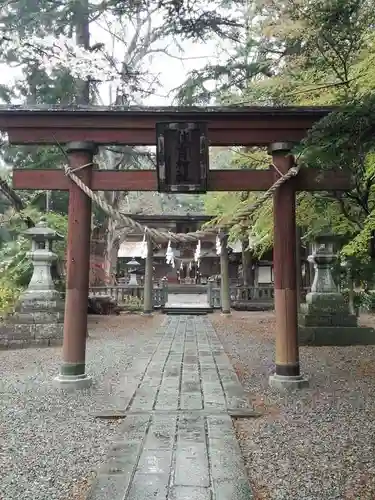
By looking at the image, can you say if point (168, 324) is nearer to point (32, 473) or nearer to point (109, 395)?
point (109, 395)

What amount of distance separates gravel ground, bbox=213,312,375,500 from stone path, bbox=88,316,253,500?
0.62ft

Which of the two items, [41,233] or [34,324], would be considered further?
[41,233]

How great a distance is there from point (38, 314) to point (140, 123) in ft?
19.9

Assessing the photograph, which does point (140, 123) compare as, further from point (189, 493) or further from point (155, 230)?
point (189, 493)

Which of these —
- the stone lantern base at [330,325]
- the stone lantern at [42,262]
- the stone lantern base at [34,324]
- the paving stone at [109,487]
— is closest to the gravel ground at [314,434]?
the paving stone at [109,487]

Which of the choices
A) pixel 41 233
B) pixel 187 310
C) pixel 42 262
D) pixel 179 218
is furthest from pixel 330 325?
pixel 187 310

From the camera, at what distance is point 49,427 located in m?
4.65

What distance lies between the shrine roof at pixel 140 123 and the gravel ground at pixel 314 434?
3.41 metres

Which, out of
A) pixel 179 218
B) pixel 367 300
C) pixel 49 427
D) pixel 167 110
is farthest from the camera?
pixel 367 300

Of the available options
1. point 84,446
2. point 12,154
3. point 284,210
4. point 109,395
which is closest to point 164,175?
point 284,210

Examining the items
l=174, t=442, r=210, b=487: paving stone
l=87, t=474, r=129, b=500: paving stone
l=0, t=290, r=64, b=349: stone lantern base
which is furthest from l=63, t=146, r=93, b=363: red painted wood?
l=0, t=290, r=64, b=349: stone lantern base

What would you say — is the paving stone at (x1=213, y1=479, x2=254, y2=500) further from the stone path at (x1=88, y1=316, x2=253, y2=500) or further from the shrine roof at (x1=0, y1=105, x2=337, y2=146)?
the shrine roof at (x1=0, y1=105, x2=337, y2=146)

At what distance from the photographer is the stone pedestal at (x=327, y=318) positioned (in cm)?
1055

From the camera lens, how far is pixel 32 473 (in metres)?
3.48
